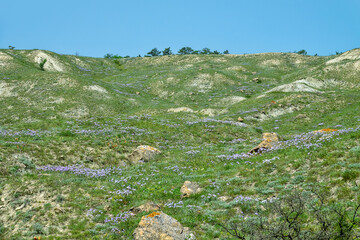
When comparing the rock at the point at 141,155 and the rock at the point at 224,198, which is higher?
the rock at the point at 141,155

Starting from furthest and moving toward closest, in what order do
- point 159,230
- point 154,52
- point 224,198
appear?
point 154,52, point 224,198, point 159,230

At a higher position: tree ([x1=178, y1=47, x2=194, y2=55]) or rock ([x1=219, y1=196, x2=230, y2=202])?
tree ([x1=178, y1=47, x2=194, y2=55])

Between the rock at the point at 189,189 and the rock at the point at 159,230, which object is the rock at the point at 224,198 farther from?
the rock at the point at 159,230

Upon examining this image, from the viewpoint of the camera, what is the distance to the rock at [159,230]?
33.0 feet

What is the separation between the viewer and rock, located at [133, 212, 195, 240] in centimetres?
1007


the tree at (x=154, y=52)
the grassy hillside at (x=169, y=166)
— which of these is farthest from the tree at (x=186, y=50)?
the grassy hillside at (x=169, y=166)

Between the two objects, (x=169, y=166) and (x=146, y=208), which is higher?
(x=169, y=166)

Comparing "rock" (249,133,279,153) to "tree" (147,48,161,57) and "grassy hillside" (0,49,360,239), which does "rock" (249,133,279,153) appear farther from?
"tree" (147,48,161,57)

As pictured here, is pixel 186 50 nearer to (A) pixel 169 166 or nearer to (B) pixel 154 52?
(B) pixel 154 52

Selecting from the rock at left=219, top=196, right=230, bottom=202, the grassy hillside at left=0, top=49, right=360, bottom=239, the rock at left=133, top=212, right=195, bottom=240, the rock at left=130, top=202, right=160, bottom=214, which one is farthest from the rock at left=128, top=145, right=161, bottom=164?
the rock at left=133, top=212, right=195, bottom=240

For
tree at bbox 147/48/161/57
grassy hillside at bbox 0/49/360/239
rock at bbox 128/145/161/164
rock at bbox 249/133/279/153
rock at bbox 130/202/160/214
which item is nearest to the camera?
grassy hillside at bbox 0/49/360/239

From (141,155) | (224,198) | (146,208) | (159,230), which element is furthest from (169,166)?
(159,230)

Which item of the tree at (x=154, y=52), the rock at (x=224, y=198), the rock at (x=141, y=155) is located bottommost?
the rock at (x=224, y=198)

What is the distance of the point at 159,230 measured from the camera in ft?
33.6
